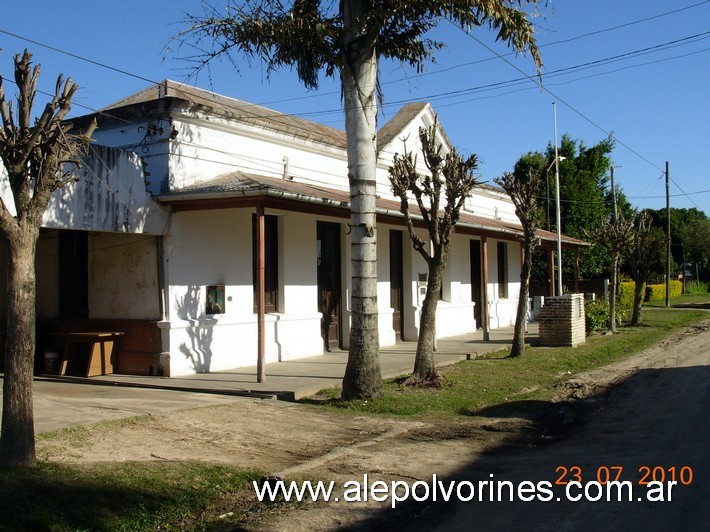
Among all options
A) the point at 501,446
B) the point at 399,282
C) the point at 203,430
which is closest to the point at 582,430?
the point at 501,446

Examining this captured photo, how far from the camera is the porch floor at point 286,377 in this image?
11172 millimetres

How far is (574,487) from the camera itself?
6395mm

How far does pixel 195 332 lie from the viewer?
12914 mm

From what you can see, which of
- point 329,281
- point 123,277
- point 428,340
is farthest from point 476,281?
point 123,277

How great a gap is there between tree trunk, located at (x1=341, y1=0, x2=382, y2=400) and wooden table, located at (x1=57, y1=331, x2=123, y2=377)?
4919 millimetres

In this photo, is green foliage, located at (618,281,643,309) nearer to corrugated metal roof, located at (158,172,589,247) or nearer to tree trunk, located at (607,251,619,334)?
tree trunk, located at (607,251,619,334)

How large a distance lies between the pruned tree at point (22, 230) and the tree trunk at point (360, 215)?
4.99 m

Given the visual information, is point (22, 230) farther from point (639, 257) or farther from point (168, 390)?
point (639, 257)

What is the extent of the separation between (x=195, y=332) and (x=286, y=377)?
1925mm

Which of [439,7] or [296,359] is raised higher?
[439,7]

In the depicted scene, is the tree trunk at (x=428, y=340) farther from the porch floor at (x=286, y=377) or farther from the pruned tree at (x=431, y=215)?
the porch floor at (x=286, y=377)

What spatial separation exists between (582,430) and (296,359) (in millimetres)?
7155

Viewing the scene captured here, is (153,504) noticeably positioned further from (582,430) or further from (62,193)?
(62,193)

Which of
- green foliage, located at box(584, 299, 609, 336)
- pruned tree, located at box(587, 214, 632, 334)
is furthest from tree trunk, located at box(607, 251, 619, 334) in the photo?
green foliage, located at box(584, 299, 609, 336)
